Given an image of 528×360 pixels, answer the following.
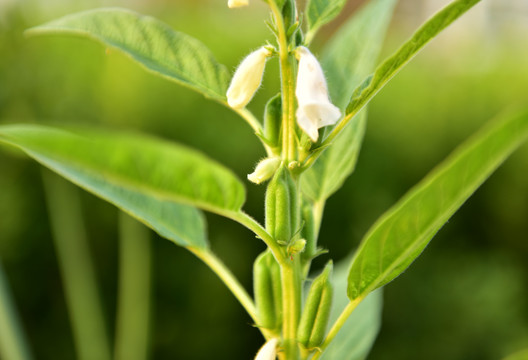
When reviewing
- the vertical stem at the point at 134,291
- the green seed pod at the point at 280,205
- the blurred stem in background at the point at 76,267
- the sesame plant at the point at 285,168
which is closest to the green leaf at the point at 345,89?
the sesame plant at the point at 285,168

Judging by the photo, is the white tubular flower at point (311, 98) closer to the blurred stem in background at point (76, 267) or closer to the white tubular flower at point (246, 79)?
the white tubular flower at point (246, 79)

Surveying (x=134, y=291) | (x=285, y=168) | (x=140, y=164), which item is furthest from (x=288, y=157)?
(x=134, y=291)

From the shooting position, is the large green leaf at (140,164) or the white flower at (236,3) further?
the white flower at (236,3)

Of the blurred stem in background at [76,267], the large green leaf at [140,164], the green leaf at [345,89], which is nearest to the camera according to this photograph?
the large green leaf at [140,164]

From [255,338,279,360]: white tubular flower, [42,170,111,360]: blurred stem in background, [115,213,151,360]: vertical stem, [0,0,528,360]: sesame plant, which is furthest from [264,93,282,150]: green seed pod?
[42,170,111,360]: blurred stem in background

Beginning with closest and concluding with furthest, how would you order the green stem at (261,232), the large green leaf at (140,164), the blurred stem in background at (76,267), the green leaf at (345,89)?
the large green leaf at (140,164), the green stem at (261,232), the green leaf at (345,89), the blurred stem in background at (76,267)

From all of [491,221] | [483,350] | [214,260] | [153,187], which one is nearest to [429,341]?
[483,350]

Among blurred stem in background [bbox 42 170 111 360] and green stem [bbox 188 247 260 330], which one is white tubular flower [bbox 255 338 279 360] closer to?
green stem [bbox 188 247 260 330]
